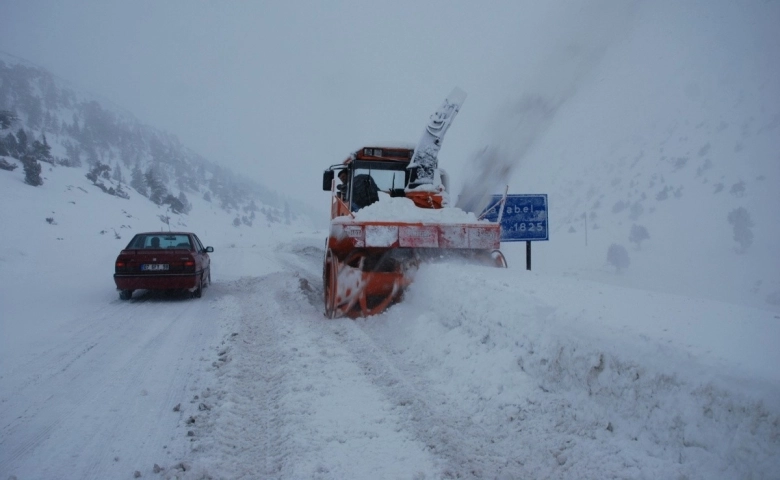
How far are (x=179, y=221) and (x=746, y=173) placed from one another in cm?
5640

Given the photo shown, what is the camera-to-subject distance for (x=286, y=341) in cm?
604

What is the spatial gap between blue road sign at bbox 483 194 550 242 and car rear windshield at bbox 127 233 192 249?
741cm

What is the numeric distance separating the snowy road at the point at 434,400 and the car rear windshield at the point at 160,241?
183 inches

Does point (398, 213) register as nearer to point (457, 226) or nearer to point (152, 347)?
point (457, 226)

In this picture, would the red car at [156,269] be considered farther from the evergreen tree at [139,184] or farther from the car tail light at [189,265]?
the evergreen tree at [139,184]

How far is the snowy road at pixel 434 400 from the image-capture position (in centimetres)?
263

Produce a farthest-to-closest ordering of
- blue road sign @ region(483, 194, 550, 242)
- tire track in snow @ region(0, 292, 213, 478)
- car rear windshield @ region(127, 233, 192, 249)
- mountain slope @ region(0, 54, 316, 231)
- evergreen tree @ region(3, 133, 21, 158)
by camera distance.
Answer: mountain slope @ region(0, 54, 316, 231)
evergreen tree @ region(3, 133, 21, 158)
car rear windshield @ region(127, 233, 192, 249)
blue road sign @ region(483, 194, 550, 242)
tire track in snow @ region(0, 292, 213, 478)

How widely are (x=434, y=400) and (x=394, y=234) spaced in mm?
3277

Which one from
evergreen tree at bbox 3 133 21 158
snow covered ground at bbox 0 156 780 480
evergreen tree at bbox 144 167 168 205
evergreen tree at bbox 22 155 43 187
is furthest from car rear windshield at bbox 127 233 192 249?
evergreen tree at bbox 144 167 168 205

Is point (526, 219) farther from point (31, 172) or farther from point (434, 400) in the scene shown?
point (31, 172)

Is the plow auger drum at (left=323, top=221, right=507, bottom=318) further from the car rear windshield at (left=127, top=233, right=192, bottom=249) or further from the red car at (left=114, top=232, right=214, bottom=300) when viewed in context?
the car rear windshield at (left=127, top=233, right=192, bottom=249)

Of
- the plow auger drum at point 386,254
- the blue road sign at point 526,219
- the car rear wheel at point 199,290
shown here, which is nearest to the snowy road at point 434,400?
the plow auger drum at point 386,254

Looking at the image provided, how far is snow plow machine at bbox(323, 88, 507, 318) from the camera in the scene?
22.9ft

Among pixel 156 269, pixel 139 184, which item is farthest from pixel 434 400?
pixel 139 184
